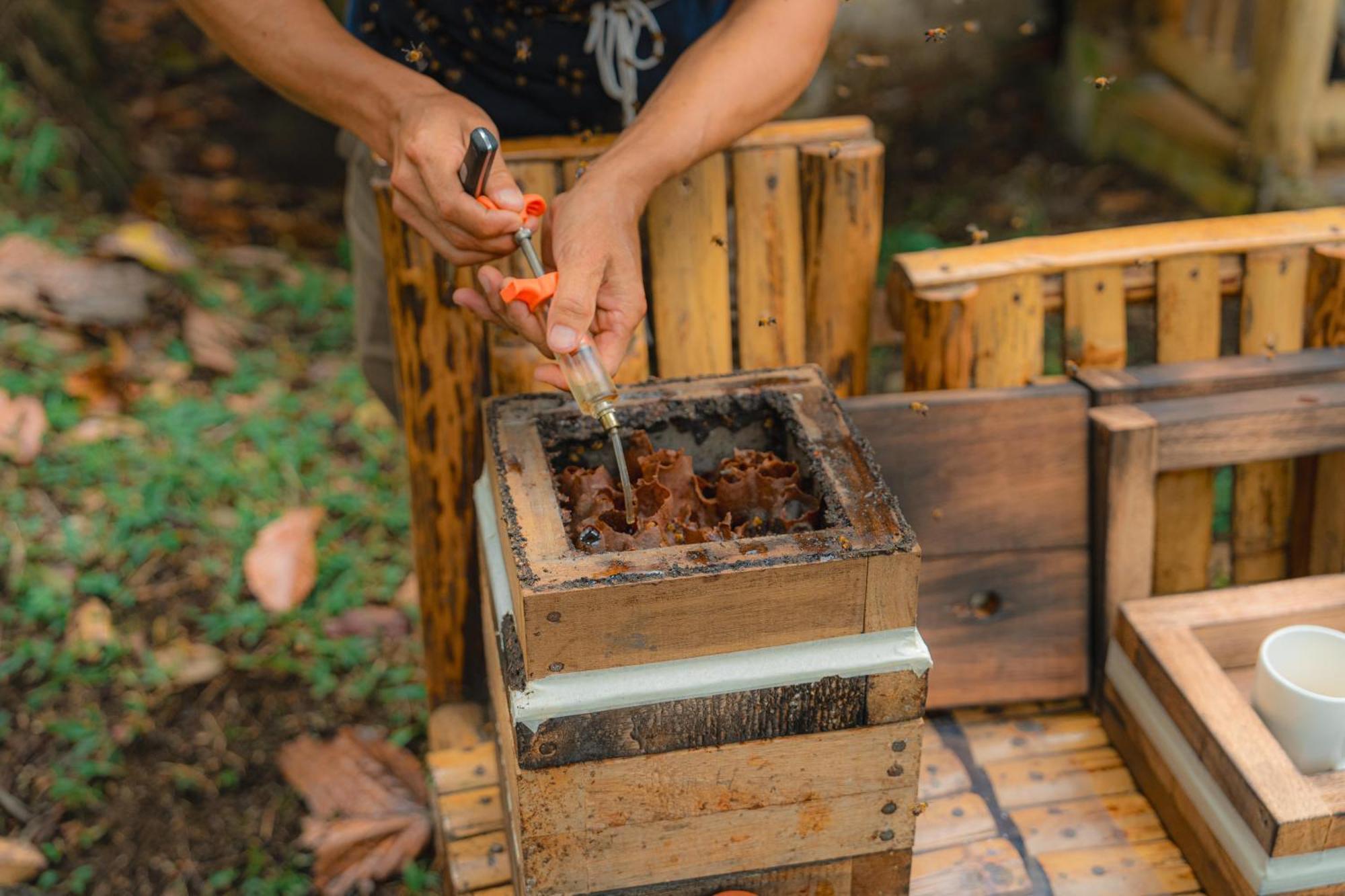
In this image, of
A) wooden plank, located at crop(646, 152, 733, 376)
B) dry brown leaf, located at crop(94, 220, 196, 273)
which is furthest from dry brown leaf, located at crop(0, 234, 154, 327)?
wooden plank, located at crop(646, 152, 733, 376)

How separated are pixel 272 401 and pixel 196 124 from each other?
6.77 feet

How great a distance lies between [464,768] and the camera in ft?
8.29

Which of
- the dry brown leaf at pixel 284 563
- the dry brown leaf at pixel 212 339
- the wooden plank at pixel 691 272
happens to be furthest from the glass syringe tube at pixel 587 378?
the dry brown leaf at pixel 212 339

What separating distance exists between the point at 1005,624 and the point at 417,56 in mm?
1535

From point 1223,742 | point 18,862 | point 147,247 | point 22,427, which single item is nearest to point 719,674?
point 1223,742

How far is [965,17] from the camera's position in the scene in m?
6.16

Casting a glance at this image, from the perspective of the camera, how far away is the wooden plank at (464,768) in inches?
98.3

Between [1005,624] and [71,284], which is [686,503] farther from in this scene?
[71,284]

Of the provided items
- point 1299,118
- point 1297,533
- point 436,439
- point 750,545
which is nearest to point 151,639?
point 436,439

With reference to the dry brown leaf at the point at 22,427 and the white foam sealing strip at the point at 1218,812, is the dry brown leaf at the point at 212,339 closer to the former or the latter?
the dry brown leaf at the point at 22,427

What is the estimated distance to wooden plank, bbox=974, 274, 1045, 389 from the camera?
97.5 inches

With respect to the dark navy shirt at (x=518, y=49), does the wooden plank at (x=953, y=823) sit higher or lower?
lower

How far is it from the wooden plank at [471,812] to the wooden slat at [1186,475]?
1.40 m

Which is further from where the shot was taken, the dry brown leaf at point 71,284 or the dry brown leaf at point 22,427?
the dry brown leaf at point 71,284
